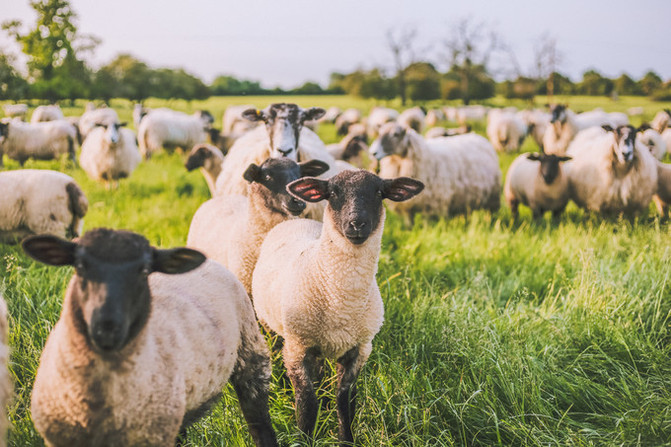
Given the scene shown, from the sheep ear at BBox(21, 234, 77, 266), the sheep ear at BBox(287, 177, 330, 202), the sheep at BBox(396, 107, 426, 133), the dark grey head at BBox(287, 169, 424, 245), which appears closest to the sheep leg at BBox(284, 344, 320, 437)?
the dark grey head at BBox(287, 169, 424, 245)

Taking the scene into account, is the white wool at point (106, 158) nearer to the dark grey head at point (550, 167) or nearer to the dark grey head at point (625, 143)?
the dark grey head at point (550, 167)

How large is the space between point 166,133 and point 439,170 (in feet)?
39.9

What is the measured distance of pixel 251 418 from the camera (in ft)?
9.05

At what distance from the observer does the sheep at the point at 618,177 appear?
7465mm

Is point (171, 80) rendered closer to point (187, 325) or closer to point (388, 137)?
point (388, 137)

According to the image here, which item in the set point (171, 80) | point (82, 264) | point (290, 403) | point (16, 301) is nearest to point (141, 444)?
point (82, 264)

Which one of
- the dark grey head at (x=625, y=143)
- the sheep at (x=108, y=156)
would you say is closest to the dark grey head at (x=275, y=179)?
the dark grey head at (x=625, y=143)

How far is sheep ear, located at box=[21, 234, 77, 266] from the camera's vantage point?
1.91 meters

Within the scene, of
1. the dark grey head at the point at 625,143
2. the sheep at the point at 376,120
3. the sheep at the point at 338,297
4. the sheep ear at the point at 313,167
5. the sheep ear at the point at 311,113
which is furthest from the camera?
the sheep at the point at 376,120

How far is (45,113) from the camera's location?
9.59 m

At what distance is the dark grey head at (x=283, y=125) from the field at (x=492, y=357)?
1502 millimetres

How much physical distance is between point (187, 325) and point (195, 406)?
0.36 meters

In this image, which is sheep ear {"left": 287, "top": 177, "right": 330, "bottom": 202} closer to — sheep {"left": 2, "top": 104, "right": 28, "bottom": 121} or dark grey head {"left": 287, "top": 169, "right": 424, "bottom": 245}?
dark grey head {"left": 287, "top": 169, "right": 424, "bottom": 245}

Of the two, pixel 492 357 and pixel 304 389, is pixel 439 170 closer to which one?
pixel 492 357
